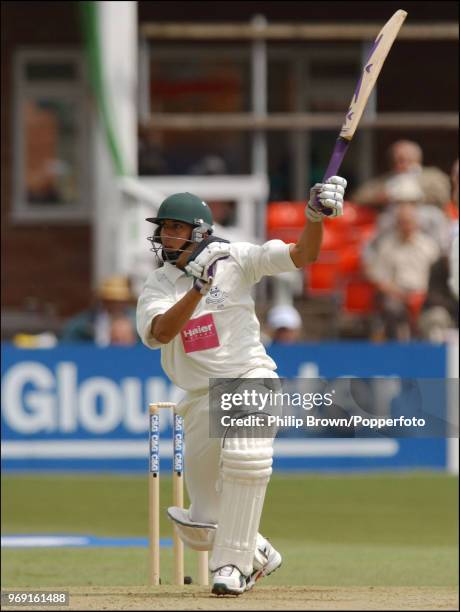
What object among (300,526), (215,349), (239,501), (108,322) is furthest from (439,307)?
(239,501)

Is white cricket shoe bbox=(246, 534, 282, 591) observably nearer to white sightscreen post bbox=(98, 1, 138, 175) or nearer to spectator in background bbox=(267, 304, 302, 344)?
spectator in background bbox=(267, 304, 302, 344)

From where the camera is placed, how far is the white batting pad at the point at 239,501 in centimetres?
585

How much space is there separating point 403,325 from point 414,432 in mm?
6115

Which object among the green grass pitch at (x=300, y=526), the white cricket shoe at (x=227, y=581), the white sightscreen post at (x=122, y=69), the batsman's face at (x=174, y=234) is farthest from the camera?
the white sightscreen post at (x=122, y=69)

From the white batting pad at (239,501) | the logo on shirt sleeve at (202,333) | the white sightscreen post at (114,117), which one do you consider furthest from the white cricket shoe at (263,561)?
Result: the white sightscreen post at (114,117)

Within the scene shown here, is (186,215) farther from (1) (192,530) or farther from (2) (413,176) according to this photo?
(2) (413,176)

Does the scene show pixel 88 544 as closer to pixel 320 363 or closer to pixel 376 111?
pixel 320 363

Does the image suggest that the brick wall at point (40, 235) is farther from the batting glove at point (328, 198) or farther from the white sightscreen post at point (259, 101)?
the batting glove at point (328, 198)

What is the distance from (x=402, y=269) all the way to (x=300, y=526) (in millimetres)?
3470

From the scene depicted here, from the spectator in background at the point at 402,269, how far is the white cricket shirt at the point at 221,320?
6.68m

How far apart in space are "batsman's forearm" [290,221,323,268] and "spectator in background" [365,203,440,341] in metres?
6.80

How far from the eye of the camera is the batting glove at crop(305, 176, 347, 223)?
222 inches

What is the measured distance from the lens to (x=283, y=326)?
487 inches

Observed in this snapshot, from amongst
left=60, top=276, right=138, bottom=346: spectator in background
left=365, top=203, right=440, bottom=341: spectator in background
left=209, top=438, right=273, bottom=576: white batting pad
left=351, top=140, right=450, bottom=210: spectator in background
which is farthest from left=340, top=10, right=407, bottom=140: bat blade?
left=351, top=140, right=450, bottom=210: spectator in background
